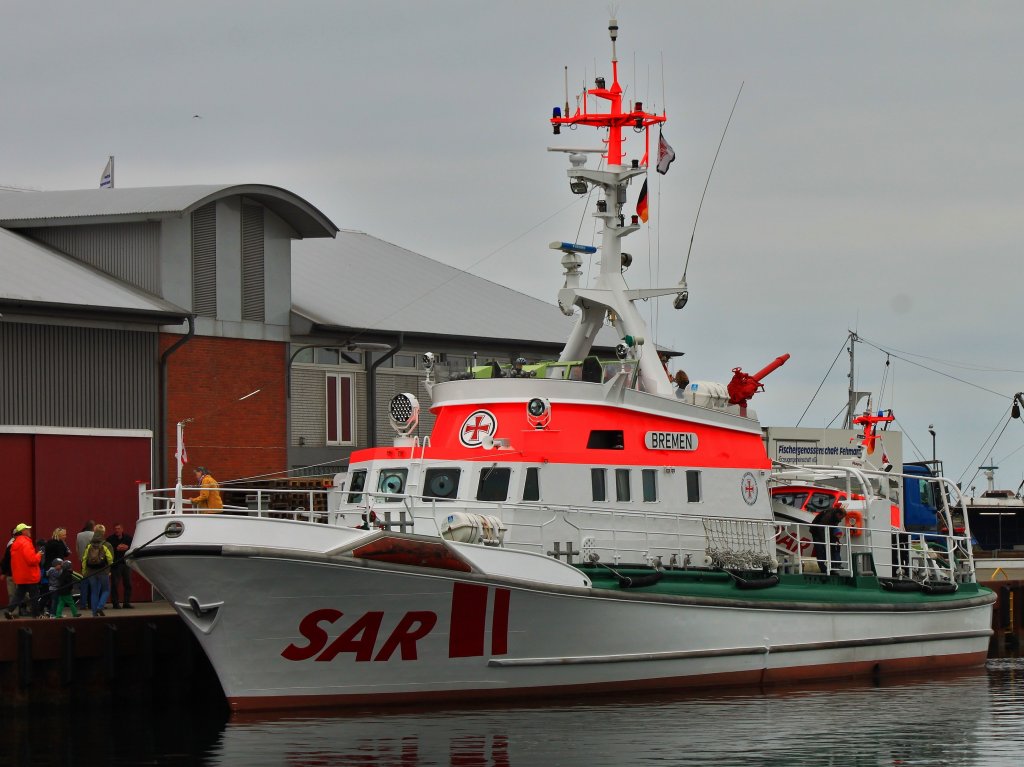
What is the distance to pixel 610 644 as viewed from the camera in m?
21.2

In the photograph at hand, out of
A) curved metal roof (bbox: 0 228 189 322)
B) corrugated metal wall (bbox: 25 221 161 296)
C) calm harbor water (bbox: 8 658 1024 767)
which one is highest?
corrugated metal wall (bbox: 25 221 161 296)

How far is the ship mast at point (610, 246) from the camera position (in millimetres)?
24297

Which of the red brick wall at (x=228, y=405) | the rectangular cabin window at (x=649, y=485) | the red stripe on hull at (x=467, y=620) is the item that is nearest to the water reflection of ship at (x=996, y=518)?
the red brick wall at (x=228, y=405)

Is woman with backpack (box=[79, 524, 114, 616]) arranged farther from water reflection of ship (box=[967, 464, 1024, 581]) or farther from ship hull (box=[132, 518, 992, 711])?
water reflection of ship (box=[967, 464, 1024, 581])

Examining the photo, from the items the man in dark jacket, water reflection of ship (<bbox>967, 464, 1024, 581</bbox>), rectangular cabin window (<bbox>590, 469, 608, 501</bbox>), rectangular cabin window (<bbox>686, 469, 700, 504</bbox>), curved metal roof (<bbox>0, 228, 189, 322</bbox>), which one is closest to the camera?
rectangular cabin window (<bbox>590, 469, 608, 501</bbox>)

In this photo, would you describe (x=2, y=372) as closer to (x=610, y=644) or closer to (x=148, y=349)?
(x=148, y=349)

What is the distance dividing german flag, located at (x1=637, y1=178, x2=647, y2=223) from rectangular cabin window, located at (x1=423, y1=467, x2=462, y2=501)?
5.54m

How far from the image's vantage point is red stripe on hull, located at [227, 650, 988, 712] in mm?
19953

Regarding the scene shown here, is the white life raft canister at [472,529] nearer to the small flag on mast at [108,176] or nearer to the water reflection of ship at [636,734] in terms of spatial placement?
the water reflection of ship at [636,734]

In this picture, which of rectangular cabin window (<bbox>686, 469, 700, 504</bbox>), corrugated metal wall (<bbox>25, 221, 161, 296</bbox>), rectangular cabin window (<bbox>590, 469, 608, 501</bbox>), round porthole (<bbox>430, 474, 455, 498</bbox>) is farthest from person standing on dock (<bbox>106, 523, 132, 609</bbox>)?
rectangular cabin window (<bbox>686, 469, 700, 504</bbox>)

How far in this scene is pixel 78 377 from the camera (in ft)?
91.0

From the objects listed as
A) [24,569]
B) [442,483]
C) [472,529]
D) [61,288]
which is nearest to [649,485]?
[442,483]

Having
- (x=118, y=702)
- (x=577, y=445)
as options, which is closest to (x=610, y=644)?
(x=577, y=445)

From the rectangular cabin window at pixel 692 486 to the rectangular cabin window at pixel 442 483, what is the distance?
370 cm
